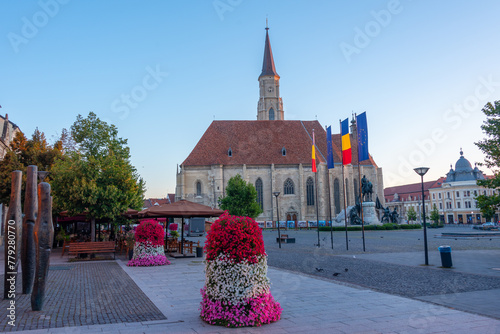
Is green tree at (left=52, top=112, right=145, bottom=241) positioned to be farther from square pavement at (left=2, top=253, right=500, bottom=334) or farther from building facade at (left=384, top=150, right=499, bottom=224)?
building facade at (left=384, top=150, right=499, bottom=224)

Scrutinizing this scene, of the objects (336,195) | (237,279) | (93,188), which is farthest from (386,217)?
(237,279)

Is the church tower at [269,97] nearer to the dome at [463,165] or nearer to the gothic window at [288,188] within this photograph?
the gothic window at [288,188]

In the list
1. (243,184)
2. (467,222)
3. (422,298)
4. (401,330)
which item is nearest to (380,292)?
(422,298)

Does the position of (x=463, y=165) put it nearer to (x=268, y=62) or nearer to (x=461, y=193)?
(x=461, y=193)

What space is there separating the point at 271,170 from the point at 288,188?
4.18m

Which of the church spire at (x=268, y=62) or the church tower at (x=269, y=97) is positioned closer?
the church tower at (x=269, y=97)

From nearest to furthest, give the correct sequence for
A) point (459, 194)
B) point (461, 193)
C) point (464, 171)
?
point (464, 171) → point (461, 193) → point (459, 194)

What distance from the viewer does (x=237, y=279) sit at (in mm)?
6586

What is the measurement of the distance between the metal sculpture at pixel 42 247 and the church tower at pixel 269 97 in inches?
2616

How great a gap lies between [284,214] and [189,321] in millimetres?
55006

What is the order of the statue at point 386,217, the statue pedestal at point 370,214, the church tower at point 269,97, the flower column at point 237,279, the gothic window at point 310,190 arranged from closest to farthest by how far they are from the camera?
1. the flower column at point 237,279
2. the statue pedestal at point 370,214
3. the statue at point 386,217
4. the gothic window at point 310,190
5. the church tower at point 269,97

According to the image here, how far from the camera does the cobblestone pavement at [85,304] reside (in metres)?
6.92

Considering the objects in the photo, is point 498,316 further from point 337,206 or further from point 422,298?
point 337,206

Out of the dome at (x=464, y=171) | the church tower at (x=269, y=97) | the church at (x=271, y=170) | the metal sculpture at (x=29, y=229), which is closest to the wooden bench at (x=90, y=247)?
the metal sculpture at (x=29, y=229)
